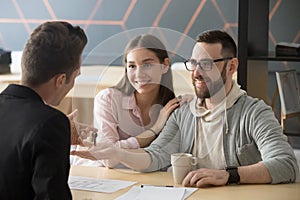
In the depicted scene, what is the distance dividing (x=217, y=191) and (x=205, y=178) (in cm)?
7

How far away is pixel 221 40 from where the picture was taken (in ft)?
7.79

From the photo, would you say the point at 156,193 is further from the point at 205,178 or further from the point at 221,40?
the point at 221,40

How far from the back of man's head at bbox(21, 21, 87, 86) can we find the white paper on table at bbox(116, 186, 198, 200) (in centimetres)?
53

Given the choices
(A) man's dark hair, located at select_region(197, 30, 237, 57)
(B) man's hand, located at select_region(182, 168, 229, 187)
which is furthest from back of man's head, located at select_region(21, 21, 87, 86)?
(A) man's dark hair, located at select_region(197, 30, 237, 57)

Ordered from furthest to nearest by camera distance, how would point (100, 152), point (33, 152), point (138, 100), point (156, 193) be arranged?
point (138, 100), point (100, 152), point (156, 193), point (33, 152)

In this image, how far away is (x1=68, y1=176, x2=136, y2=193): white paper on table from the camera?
2021mm

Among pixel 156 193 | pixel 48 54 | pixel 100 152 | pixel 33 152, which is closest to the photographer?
pixel 33 152

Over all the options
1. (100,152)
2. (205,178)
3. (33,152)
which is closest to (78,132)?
(100,152)

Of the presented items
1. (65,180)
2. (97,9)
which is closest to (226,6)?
(97,9)

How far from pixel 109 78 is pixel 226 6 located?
5.29 ft

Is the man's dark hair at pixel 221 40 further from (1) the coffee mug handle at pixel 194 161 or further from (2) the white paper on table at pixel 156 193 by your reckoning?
(2) the white paper on table at pixel 156 193

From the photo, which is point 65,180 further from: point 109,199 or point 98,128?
point 98,128

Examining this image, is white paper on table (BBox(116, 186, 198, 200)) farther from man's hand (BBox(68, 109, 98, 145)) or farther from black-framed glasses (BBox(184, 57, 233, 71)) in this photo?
black-framed glasses (BBox(184, 57, 233, 71))

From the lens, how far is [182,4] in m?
3.77
